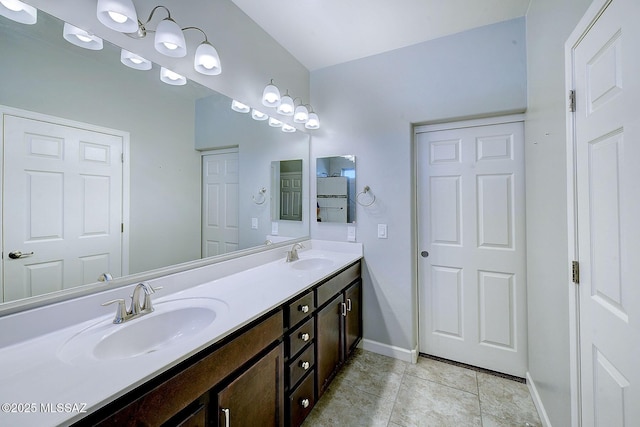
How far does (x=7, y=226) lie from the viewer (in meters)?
0.91

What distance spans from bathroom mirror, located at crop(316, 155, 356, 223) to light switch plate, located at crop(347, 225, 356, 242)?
0.06 metres

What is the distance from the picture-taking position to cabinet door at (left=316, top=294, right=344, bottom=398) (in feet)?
5.12

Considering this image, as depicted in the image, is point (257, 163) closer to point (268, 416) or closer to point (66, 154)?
point (66, 154)

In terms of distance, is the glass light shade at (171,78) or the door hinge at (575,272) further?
the glass light shade at (171,78)

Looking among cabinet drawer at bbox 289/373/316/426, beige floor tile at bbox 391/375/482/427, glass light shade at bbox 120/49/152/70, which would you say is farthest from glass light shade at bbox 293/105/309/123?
beige floor tile at bbox 391/375/482/427

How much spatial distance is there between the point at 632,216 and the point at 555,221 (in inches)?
24.8

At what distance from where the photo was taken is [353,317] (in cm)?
212

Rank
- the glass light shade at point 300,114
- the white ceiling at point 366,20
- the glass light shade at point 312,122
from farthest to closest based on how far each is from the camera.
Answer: the glass light shade at point 312,122 < the glass light shade at point 300,114 < the white ceiling at point 366,20

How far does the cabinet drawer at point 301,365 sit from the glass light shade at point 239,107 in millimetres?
1622

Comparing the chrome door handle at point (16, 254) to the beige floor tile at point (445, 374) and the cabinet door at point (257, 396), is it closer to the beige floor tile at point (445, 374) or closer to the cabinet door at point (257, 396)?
the cabinet door at point (257, 396)

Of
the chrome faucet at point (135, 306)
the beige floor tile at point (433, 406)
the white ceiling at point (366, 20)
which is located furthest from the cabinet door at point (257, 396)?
the white ceiling at point (366, 20)

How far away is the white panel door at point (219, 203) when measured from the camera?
1.64m

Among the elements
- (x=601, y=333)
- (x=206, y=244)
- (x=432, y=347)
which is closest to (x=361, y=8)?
(x=206, y=244)

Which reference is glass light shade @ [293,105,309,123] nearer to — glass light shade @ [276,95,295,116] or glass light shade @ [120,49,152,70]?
glass light shade @ [276,95,295,116]
